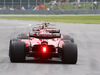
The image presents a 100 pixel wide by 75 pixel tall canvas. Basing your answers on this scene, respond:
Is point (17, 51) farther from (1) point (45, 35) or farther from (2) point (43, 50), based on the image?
(1) point (45, 35)

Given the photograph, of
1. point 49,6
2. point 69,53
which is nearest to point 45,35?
point 69,53

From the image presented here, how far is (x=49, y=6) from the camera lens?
92.6 m

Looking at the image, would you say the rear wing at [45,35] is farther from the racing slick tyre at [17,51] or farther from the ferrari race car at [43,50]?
the racing slick tyre at [17,51]

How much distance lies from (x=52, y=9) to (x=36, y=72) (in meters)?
84.5

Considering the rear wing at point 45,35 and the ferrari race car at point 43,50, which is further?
the rear wing at point 45,35

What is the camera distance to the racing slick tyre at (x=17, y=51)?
10.4 metres

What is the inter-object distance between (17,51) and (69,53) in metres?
1.38

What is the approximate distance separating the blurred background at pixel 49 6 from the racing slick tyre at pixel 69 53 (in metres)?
74.9

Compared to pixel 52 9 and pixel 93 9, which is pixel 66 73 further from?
pixel 52 9

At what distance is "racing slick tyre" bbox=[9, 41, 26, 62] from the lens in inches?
409

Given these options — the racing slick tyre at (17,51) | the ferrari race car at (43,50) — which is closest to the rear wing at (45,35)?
the ferrari race car at (43,50)

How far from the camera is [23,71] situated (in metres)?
9.15

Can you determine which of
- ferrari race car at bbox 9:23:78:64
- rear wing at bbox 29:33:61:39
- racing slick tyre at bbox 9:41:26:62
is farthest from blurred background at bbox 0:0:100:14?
racing slick tyre at bbox 9:41:26:62

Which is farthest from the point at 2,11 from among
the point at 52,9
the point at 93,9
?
the point at 93,9
